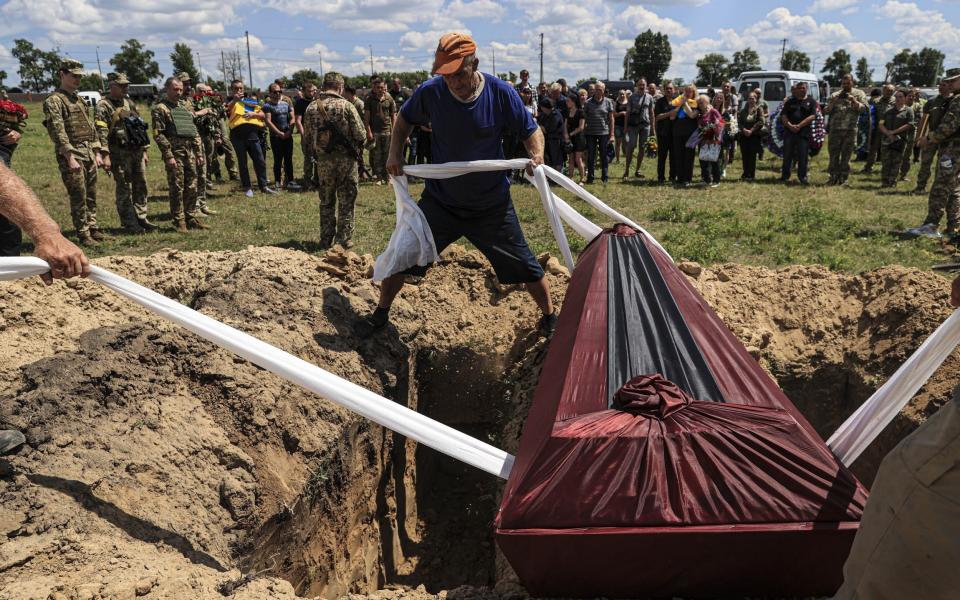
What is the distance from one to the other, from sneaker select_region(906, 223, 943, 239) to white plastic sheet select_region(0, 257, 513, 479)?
727 centimetres

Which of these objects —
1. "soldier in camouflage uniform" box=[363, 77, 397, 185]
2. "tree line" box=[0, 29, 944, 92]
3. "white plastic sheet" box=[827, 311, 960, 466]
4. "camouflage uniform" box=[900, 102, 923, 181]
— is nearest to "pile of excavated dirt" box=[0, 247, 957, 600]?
"white plastic sheet" box=[827, 311, 960, 466]

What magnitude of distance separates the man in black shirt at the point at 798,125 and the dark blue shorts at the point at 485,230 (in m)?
8.87

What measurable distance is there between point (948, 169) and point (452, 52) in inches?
271

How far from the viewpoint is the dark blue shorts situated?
403 centimetres

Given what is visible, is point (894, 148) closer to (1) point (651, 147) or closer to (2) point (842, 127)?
(2) point (842, 127)

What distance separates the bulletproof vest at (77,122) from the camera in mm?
7066

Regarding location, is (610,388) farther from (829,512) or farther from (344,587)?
(344,587)

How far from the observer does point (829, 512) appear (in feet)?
6.91

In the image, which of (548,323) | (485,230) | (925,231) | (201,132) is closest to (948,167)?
(925,231)

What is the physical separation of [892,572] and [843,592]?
19 centimetres

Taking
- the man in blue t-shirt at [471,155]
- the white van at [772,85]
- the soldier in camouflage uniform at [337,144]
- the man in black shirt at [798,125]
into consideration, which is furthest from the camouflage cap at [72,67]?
the white van at [772,85]

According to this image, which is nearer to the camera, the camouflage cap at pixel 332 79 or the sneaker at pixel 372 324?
the sneaker at pixel 372 324

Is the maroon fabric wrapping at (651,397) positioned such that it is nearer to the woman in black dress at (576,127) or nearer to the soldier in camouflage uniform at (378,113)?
the soldier in camouflage uniform at (378,113)

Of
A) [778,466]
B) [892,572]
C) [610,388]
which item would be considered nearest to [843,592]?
[892,572]
